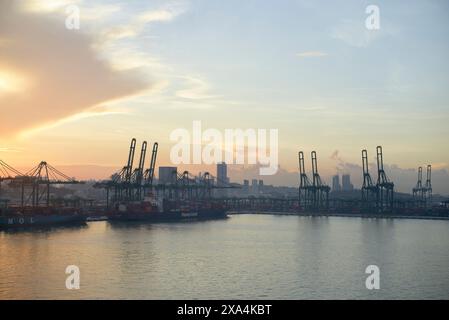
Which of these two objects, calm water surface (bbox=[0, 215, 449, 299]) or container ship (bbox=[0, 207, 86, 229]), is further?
container ship (bbox=[0, 207, 86, 229])

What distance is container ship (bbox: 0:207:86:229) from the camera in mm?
53197

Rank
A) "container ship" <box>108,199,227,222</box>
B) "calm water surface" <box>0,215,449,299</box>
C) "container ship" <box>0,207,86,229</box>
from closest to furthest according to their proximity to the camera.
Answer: "calm water surface" <box>0,215,449,299</box> → "container ship" <box>0,207,86,229</box> → "container ship" <box>108,199,227,222</box>

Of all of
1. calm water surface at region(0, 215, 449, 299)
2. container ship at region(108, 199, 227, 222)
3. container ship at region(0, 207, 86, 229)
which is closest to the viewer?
calm water surface at region(0, 215, 449, 299)

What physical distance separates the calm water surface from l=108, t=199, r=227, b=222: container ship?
79.2 ft

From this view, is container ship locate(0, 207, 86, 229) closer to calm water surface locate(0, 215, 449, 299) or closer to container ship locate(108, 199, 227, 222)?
container ship locate(108, 199, 227, 222)

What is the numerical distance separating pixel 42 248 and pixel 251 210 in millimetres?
83574

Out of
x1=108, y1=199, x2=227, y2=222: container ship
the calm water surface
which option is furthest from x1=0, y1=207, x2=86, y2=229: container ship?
the calm water surface

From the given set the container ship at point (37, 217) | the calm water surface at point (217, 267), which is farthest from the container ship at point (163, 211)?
the calm water surface at point (217, 267)

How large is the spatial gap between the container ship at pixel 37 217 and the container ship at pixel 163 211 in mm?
7062

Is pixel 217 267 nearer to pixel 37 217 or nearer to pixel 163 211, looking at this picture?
pixel 37 217

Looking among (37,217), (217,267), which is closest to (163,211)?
(37,217)

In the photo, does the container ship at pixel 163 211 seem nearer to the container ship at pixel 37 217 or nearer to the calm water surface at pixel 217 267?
the container ship at pixel 37 217
